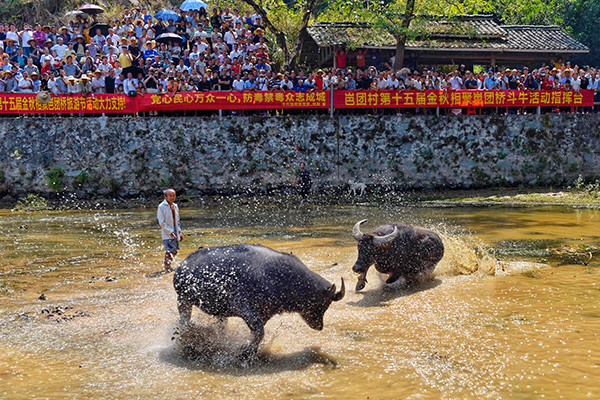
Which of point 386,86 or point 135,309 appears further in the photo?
point 386,86

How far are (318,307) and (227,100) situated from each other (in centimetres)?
1431

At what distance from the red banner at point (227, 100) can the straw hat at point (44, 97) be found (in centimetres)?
274

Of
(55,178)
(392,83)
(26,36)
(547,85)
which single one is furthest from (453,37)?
(55,178)

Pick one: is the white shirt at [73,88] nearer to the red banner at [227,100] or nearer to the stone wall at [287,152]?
the stone wall at [287,152]

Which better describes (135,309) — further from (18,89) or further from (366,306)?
(18,89)

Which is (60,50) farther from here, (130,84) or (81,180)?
(81,180)

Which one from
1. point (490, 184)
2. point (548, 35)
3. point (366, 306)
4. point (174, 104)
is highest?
point (548, 35)

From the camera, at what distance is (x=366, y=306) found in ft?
29.5

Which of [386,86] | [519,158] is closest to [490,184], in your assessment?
[519,158]

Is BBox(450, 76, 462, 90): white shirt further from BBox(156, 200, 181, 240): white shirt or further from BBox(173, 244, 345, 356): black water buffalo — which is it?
BBox(173, 244, 345, 356): black water buffalo

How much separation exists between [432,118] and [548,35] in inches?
395

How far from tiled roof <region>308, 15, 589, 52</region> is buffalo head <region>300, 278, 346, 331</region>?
63.2 feet

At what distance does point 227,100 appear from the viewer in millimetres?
20672

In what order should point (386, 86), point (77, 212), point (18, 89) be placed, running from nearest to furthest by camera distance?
point (77, 212) < point (18, 89) < point (386, 86)
